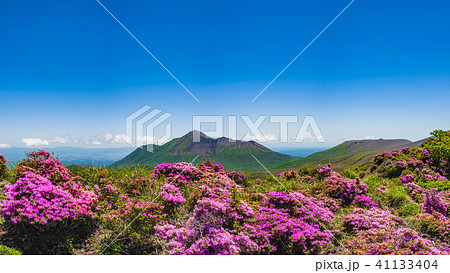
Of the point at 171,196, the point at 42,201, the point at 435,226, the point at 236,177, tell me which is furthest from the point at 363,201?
the point at 42,201

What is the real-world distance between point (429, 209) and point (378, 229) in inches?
117

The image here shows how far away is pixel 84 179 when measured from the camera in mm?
7535

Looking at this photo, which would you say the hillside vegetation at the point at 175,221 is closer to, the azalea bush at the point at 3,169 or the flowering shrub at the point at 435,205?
the flowering shrub at the point at 435,205

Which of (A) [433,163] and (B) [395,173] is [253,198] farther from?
(A) [433,163]

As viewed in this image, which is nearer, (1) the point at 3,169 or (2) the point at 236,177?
(1) the point at 3,169

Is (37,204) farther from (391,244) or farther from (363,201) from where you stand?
(363,201)

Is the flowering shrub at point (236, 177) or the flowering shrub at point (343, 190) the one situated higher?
the flowering shrub at point (236, 177)

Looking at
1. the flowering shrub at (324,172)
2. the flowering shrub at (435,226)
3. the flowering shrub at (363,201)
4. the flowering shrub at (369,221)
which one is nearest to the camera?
the flowering shrub at (435,226)

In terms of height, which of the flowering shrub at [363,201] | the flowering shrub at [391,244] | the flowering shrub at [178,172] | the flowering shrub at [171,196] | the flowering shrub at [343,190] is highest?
the flowering shrub at [178,172]

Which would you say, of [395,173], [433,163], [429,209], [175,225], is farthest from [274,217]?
[433,163]

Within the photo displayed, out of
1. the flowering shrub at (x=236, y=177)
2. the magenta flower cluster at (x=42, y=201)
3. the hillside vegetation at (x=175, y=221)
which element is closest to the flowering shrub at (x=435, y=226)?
the hillside vegetation at (x=175, y=221)

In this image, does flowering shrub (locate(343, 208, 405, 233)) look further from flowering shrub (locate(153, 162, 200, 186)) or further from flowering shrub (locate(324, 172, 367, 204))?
flowering shrub (locate(153, 162, 200, 186))

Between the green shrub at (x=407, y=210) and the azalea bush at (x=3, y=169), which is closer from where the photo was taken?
the green shrub at (x=407, y=210)
